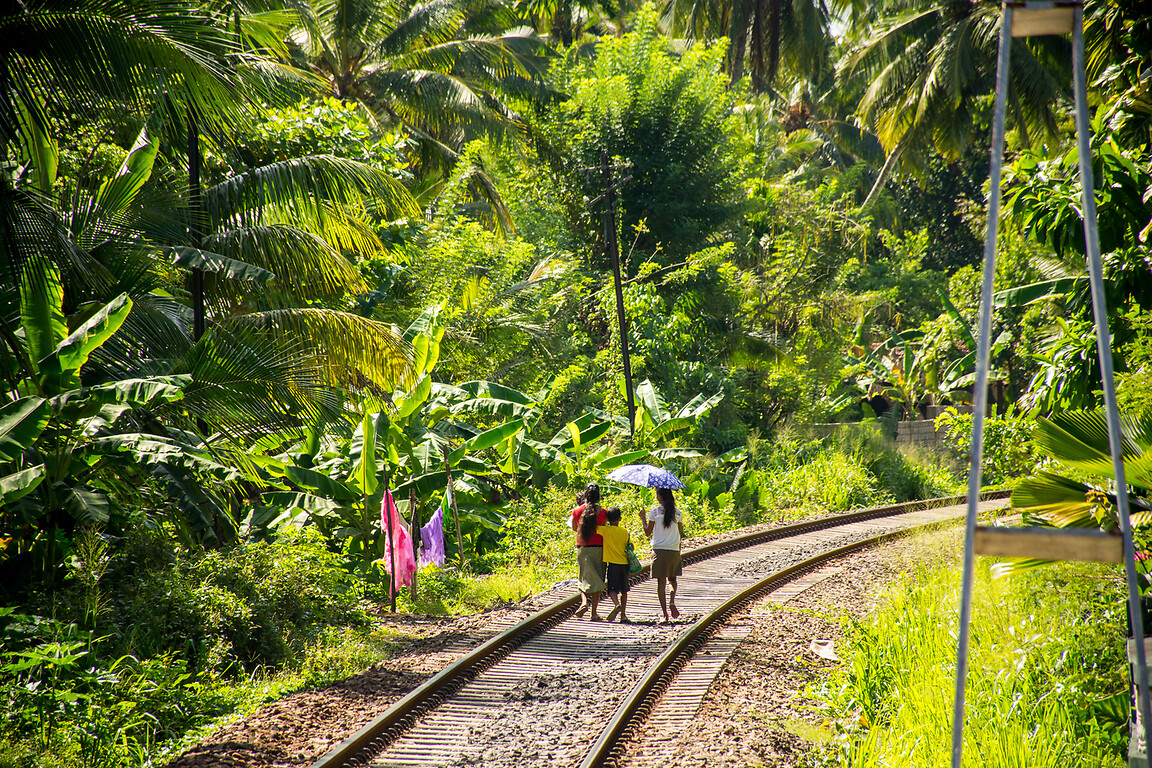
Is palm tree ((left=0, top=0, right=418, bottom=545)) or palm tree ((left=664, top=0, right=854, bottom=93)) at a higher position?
palm tree ((left=664, top=0, right=854, bottom=93))

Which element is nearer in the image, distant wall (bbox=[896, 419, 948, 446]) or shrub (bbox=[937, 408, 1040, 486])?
shrub (bbox=[937, 408, 1040, 486])

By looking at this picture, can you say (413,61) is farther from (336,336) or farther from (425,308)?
(336,336)

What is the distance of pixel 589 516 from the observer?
34.7 ft

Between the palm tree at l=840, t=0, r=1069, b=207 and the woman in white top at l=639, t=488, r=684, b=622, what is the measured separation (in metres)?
16.4

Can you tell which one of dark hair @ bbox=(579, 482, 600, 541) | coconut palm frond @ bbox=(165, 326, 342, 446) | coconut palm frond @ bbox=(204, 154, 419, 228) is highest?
coconut palm frond @ bbox=(204, 154, 419, 228)

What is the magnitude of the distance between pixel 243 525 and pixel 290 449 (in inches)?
69.7

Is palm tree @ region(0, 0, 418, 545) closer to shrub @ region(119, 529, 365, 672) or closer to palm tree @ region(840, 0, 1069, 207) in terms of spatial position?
shrub @ region(119, 529, 365, 672)

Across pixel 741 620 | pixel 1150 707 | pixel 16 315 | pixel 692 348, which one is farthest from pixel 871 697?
pixel 692 348

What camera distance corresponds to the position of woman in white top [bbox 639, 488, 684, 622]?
10.7m

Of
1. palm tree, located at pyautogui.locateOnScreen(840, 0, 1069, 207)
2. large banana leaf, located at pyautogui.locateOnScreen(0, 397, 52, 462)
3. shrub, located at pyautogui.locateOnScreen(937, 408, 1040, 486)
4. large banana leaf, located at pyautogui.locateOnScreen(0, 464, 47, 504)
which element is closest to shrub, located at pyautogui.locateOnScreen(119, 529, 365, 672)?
large banana leaf, located at pyautogui.locateOnScreen(0, 464, 47, 504)

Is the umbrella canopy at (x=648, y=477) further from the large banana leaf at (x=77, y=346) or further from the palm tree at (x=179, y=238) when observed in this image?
the large banana leaf at (x=77, y=346)

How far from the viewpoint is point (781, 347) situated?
3062cm

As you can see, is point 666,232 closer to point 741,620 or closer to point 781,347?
point 781,347

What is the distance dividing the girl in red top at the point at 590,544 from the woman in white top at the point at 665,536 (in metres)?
0.60
